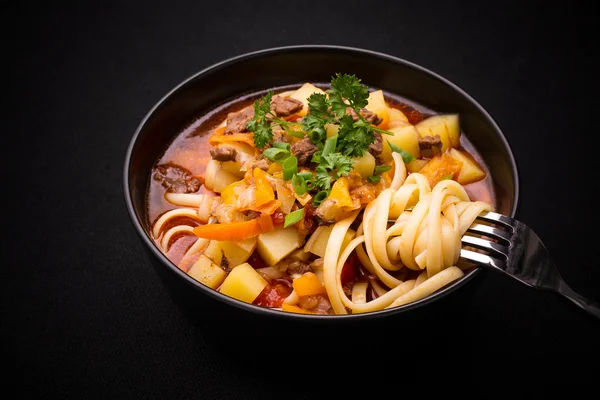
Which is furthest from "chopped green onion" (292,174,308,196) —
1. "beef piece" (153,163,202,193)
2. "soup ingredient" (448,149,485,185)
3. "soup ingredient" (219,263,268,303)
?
"soup ingredient" (448,149,485,185)

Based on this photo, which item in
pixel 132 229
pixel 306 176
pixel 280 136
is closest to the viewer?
pixel 306 176

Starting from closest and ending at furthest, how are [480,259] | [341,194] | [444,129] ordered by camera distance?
[480,259] → [341,194] → [444,129]

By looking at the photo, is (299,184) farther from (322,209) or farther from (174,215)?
(174,215)

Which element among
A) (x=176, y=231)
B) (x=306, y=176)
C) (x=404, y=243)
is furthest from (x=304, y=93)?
(x=404, y=243)

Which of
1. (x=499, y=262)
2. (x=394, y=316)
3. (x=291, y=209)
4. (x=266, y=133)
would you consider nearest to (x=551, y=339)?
(x=499, y=262)

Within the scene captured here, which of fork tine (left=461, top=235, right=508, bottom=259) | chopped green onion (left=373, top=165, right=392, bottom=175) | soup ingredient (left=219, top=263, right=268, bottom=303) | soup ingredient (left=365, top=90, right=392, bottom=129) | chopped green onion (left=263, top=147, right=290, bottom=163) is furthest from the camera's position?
soup ingredient (left=365, top=90, right=392, bottom=129)

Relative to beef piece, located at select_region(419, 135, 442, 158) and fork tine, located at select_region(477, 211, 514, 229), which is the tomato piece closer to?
fork tine, located at select_region(477, 211, 514, 229)
